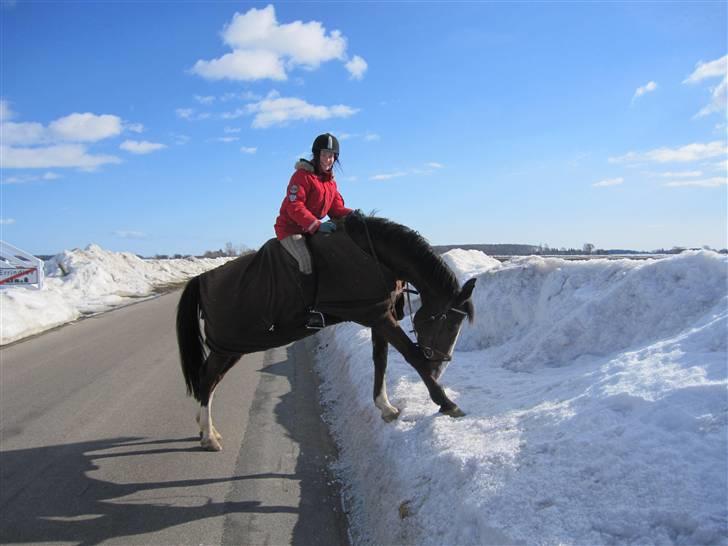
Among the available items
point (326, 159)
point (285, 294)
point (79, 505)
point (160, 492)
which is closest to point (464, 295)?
point (285, 294)

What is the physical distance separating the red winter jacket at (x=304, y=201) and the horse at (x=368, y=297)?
0.20 m

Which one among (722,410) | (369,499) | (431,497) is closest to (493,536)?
(431,497)

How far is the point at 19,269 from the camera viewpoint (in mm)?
15914

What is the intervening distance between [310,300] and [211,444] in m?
1.90

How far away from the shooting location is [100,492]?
14.0 ft

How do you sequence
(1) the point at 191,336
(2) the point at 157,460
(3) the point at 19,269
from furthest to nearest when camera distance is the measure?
(3) the point at 19,269 → (1) the point at 191,336 → (2) the point at 157,460

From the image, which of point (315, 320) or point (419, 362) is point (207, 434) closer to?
point (315, 320)

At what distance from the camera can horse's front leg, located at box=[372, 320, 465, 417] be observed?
440 centimetres

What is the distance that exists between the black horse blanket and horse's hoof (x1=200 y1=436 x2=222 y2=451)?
3.04 ft

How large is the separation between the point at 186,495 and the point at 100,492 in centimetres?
79

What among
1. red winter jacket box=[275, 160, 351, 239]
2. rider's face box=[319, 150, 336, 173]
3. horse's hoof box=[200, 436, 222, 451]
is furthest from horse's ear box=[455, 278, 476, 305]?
horse's hoof box=[200, 436, 222, 451]

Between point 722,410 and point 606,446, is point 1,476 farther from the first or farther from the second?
point 722,410

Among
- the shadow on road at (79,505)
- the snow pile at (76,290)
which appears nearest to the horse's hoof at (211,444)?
the shadow on road at (79,505)

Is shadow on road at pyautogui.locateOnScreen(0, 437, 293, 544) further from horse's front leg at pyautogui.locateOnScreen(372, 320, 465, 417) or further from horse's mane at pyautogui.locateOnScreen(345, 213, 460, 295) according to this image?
horse's mane at pyautogui.locateOnScreen(345, 213, 460, 295)
